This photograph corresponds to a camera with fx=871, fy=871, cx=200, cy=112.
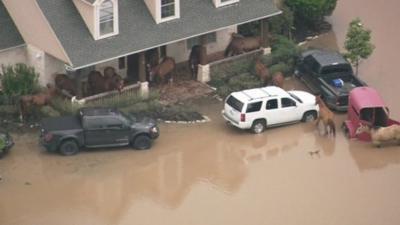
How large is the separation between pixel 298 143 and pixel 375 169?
3415 mm

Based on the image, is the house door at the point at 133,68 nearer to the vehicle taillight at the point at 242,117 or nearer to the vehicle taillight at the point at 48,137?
the vehicle taillight at the point at 242,117

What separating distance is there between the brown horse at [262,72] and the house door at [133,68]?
5.51 meters

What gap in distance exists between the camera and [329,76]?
39.5 m

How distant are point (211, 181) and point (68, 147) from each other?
5.71 metres

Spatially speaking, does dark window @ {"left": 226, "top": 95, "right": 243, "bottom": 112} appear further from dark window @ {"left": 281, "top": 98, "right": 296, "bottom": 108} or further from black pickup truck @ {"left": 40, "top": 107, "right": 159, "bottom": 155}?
black pickup truck @ {"left": 40, "top": 107, "right": 159, "bottom": 155}

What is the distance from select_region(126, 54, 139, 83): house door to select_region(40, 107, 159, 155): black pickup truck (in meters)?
5.64

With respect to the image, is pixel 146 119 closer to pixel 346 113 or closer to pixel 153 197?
pixel 153 197

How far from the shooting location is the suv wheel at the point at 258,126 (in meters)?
35.9

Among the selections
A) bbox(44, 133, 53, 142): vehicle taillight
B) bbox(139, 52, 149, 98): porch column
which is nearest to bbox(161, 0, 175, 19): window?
bbox(139, 52, 149, 98): porch column

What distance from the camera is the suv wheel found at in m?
35.9

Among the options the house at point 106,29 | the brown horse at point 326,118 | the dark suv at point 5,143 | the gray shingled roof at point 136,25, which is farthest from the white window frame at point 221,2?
the dark suv at point 5,143

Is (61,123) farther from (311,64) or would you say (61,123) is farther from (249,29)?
(249,29)

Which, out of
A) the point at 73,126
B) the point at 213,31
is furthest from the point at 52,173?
the point at 213,31

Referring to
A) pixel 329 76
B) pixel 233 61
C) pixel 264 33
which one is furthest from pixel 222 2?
pixel 329 76
